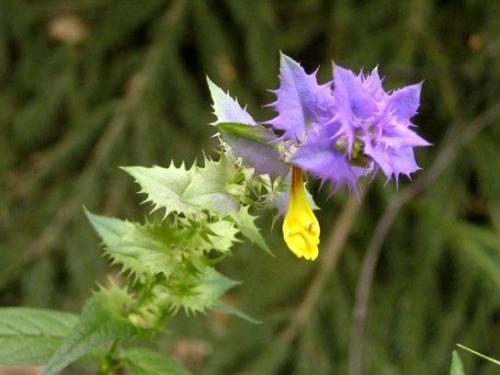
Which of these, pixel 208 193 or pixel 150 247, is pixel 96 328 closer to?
pixel 150 247

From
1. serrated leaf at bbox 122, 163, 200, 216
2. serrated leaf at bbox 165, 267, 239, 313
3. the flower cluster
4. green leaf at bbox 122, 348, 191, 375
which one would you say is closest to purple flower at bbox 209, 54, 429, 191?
the flower cluster

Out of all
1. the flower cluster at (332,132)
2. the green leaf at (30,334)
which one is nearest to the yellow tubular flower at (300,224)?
the flower cluster at (332,132)

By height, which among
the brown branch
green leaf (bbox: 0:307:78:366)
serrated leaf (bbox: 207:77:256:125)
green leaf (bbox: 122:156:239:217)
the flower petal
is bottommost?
green leaf (bbox: 0:307:78:366)

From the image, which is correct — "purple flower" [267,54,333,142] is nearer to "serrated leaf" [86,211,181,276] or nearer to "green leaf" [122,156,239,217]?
"green leaf" [122,156,239,217]

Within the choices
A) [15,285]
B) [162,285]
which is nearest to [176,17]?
[15,285]

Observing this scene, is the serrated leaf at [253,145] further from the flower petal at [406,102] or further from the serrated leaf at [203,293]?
the serrated leaf at [203,293]

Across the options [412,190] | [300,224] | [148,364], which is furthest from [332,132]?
[412,190]
